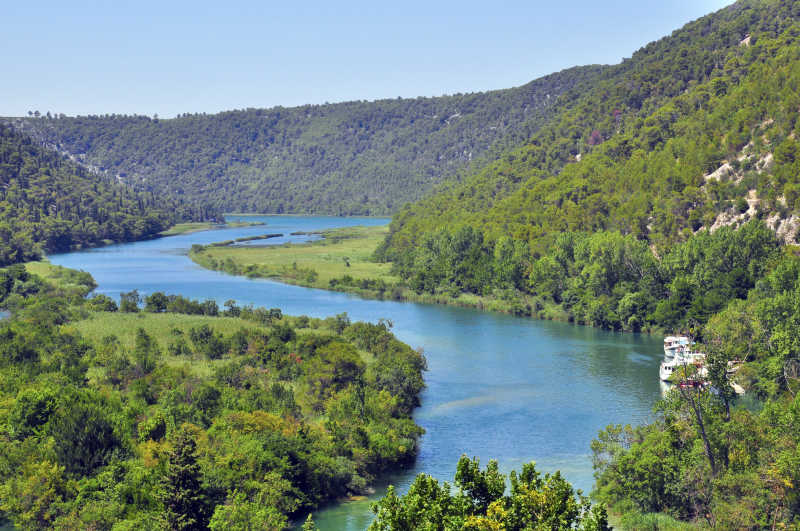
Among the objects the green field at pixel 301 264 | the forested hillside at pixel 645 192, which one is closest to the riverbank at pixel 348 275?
the green field at pixel 301 264

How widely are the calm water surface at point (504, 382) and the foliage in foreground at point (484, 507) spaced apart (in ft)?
A: 53.3

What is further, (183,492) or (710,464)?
(710,464)

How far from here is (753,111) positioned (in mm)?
119062

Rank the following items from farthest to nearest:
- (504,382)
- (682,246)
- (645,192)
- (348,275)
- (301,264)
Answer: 1. (301,264)
2. (348,275)
3. (645,192)
4. (682,246)
5. (504,382)

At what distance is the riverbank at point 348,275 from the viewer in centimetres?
12025

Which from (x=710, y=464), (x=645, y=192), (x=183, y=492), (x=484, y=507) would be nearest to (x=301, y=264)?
(x=645, y=192)

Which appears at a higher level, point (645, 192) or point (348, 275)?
point (645, 192)

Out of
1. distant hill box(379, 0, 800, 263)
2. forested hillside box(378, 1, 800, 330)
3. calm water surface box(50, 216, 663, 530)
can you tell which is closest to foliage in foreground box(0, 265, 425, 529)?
calm water surface box(50, 216, 663, 530)

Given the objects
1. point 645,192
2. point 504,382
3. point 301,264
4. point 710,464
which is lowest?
point 504,382

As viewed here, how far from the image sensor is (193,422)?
5462 cm

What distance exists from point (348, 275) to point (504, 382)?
74.6m

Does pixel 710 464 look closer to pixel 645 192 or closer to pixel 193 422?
pixel 193 422

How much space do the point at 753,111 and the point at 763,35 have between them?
43942mm

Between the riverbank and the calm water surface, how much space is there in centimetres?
374
